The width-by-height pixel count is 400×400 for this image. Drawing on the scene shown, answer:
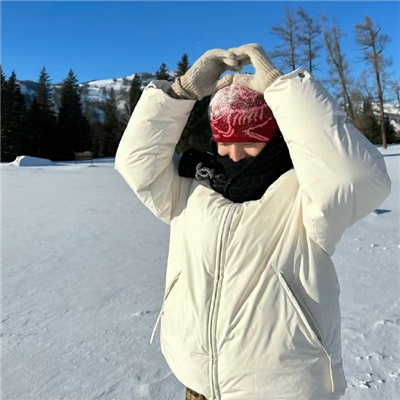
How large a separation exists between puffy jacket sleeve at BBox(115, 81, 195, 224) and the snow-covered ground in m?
1.22

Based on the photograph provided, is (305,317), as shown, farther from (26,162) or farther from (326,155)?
(26,162)

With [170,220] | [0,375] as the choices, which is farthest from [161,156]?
[0,375]

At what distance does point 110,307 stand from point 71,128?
34.5 metres

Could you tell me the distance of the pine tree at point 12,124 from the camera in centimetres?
3047

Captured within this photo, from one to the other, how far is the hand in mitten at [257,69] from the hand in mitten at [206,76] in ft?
0.11

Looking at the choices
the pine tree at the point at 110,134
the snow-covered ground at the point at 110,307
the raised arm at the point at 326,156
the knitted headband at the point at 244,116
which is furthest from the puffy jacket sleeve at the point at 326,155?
the pine tree at the point at 110,134

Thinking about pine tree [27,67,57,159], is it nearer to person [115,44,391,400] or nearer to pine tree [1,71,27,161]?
pine tree [1,71,27,161]

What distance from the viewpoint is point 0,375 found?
7.54ft

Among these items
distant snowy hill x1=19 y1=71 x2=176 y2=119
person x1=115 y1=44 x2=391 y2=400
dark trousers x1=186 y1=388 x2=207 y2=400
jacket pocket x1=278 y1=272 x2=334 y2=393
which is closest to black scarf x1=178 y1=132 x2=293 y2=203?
person x1=115 y1=44 x2=391 y2=400

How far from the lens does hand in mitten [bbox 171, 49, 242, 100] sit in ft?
4.41

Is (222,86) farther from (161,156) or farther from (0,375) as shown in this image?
(0,375)

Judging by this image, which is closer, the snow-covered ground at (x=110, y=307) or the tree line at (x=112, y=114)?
the snow-covered ground at (x=110, y=307)

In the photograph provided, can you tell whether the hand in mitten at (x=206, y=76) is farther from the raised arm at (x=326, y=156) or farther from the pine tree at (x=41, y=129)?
the pine tree at (x=41, y=129)

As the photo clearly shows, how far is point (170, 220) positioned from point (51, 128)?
118 feet
